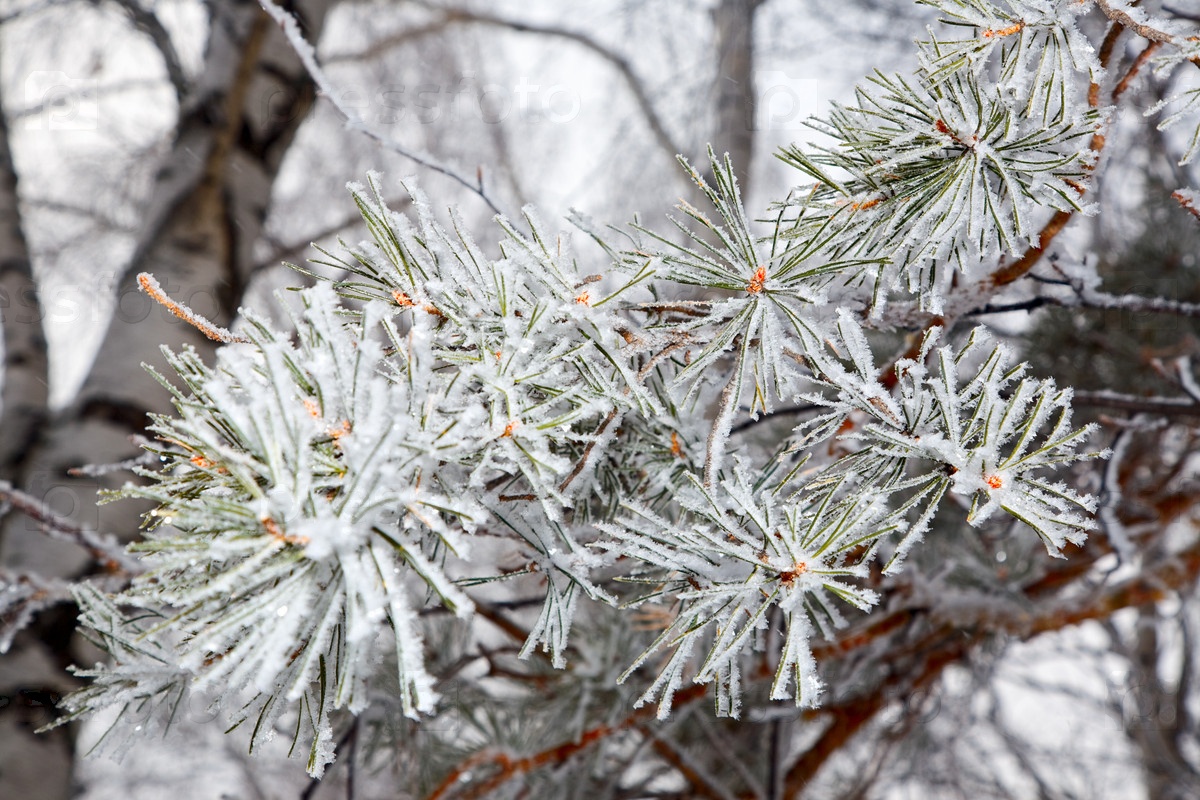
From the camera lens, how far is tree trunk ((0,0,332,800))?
34.9 inches

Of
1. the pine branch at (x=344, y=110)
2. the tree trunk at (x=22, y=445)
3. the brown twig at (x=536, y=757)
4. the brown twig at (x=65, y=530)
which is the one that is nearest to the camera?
the pine branch at (x=344, y=110)

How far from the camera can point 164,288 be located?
3.23ft

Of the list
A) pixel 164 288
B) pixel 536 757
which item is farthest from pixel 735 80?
pixel 536 757

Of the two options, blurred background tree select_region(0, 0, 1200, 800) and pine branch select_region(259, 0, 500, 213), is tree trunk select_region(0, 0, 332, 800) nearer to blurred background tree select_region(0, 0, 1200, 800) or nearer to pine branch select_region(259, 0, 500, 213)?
blurred background tree select_region(0, 0, 1200, 800)

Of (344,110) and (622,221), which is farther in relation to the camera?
(622,221)

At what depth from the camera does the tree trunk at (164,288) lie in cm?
89

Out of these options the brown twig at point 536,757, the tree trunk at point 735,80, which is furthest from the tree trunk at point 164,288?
the tree trunk at point 735,80

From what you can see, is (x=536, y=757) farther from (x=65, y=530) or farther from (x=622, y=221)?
(x=622, y=221)

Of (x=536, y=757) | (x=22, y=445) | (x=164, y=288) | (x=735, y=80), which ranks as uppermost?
(x=735, y=80)

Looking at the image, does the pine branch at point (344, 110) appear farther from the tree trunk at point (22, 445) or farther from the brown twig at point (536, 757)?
the tree trunk at point (22, 445)

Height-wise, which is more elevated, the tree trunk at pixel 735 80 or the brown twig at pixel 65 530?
the tree trunk at pixel 735 80

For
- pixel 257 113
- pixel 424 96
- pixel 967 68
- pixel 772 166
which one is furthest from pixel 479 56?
pixel 967 68

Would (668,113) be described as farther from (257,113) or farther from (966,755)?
(966,755)

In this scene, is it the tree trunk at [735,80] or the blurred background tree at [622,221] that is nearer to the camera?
the blurred background tree at [622,221]
